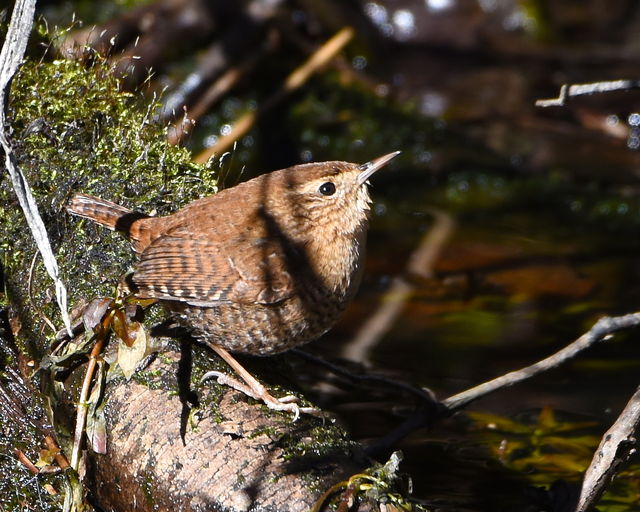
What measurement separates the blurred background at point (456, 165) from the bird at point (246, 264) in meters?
0.80

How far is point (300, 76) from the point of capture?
816cm

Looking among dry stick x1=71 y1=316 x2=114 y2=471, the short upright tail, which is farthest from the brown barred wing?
dry stick x1=71 y1=316 x2=114 y2=471

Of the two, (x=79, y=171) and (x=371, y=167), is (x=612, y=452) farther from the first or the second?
(x=79, y=171)

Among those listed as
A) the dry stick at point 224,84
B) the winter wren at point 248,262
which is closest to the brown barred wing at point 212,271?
the winter wren at point 248,262

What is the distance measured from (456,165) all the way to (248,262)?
4.75 meters

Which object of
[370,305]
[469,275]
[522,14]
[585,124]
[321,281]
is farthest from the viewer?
[522,14]

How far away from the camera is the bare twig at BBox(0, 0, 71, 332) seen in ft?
9.95

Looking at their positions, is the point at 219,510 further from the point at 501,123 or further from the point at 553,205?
the point at 501,123

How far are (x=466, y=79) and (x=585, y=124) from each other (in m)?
1.19

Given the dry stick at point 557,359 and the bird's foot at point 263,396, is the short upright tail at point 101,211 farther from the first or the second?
the dry stick at point 557,359

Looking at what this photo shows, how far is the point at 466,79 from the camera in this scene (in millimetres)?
8859

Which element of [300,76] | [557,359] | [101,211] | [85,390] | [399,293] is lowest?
[399,293]

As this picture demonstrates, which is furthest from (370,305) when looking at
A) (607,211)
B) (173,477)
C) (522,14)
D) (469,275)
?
(522,14)

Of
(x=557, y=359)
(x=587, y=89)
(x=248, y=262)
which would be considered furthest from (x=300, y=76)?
(x=587, y=89)
